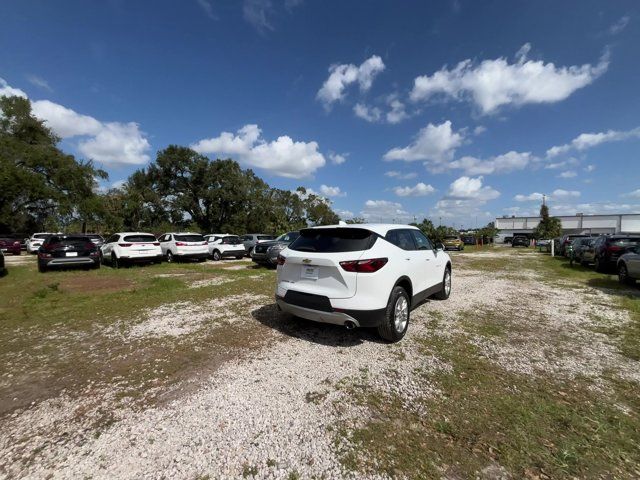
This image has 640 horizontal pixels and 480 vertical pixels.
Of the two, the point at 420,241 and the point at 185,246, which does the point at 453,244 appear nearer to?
the point at 185,246

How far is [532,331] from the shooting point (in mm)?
4961

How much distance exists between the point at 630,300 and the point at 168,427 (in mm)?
9729

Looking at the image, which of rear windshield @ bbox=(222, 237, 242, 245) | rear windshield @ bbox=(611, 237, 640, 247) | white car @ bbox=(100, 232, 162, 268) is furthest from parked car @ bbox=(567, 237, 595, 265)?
white car @ bbox=(100, 232, 162, 268)

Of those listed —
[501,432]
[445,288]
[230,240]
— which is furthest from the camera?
[230,240]

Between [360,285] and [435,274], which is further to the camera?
[435,274]

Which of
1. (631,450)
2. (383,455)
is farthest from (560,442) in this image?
(383,455)

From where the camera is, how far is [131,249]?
43.0 ft

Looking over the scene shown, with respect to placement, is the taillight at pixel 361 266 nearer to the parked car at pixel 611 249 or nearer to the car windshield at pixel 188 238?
the parked car at pixel 611 249

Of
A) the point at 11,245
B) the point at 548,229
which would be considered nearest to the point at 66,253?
the point at 11,245

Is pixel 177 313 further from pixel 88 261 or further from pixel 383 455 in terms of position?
pixel 88 261

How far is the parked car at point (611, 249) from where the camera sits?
38.1 feet

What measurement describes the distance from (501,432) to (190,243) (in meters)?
15.6

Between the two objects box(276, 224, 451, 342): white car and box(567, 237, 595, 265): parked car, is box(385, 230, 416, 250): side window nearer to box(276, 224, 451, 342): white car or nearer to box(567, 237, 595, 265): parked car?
box(276, 224, 451, 342): white car

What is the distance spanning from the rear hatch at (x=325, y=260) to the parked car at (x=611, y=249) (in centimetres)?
1315
